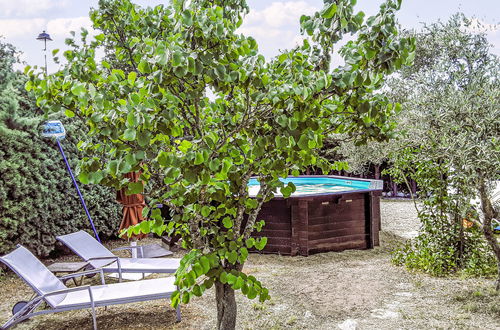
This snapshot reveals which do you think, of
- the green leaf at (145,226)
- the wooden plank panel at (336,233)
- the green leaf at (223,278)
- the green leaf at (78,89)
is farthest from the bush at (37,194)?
the green leaf at (78,89)

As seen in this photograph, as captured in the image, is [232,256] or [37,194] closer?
[232,256]

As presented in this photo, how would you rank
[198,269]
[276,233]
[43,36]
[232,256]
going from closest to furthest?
[198,269]
[232,256]
[276,233]
[43,36]

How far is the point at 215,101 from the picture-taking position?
2787mm

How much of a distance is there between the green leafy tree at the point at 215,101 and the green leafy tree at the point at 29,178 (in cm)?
455

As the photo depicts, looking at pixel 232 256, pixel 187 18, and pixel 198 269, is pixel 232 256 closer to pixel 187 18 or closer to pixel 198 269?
pixel 198 269

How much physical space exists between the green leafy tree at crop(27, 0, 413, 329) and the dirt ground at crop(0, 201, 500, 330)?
78.9 inches

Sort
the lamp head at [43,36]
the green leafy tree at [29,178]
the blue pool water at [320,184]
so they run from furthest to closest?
1. the blue pool water at [320,184]
2. the lamp head at [43,36]
3. the green leafy tree at [29,178]

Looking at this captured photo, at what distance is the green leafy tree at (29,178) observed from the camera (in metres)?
6.63

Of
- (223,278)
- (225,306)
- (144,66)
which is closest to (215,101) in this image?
(144,66)

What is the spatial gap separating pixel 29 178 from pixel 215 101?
5612 mm

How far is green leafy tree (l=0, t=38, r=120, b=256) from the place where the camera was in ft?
21.7

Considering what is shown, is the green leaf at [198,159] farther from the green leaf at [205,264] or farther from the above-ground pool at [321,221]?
the above-ground pool at [321,221]

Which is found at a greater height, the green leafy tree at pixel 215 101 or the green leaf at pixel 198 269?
the green leafy tree at pixel 215 101

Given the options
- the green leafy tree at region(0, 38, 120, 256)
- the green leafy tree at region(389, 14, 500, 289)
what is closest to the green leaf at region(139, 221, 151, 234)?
the green leafy tree at region(389, 14, 500, 289)
